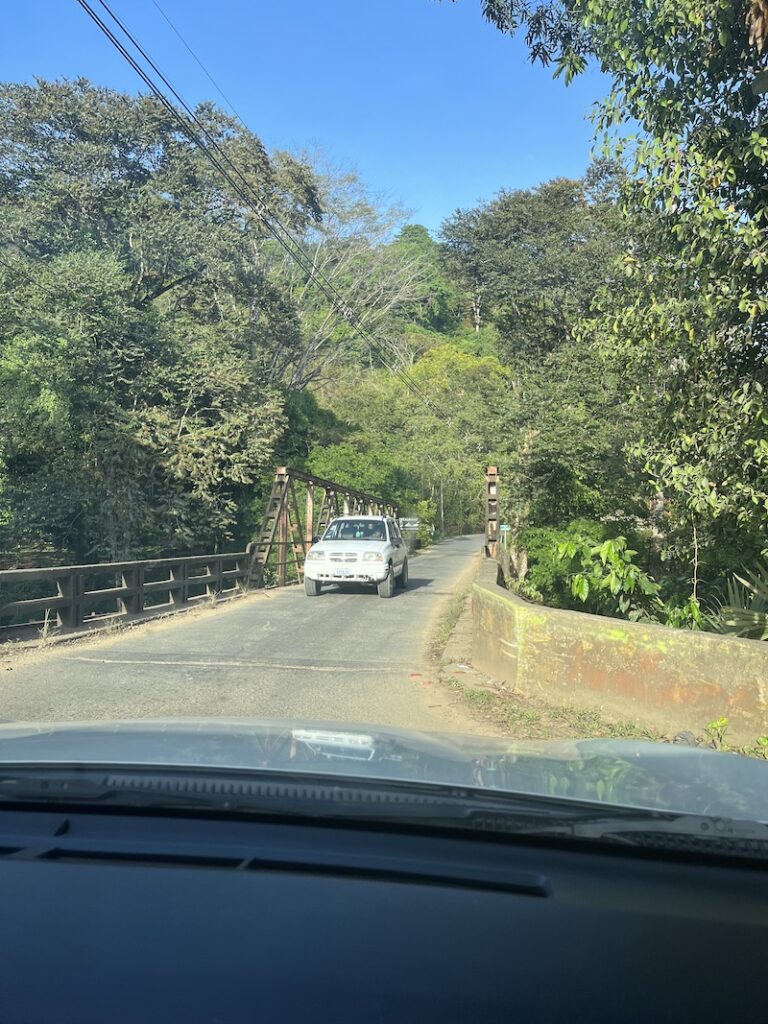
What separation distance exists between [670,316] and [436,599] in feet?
40.3

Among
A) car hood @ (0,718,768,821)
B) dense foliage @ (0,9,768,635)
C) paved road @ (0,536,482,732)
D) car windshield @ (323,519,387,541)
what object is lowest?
paved road @ (0,536,482,732)

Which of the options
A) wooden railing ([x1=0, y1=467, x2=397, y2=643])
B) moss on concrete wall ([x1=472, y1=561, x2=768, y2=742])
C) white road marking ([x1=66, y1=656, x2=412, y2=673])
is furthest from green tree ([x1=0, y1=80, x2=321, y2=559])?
moss on concrete wall ([x1=472, y1=561, x2=768, y2=742])

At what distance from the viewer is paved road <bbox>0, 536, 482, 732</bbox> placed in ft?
25.1

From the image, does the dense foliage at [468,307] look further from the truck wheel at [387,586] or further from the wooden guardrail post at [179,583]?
the wooden guardrail post at [179,583]

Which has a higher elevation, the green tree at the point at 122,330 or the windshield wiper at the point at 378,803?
the green tree at the point at 122,330

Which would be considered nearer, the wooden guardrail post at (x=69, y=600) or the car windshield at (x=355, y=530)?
the wooden guardrail post at (x=69, y=600)

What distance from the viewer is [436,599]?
18.8 m

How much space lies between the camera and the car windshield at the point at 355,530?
19.4 meters

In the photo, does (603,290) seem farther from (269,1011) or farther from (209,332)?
(209,332)

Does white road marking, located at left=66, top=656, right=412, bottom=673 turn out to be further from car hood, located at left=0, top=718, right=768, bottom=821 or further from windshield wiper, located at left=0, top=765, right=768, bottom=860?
windshield wiper, located at left=0, top=765, right=768, bottom=860

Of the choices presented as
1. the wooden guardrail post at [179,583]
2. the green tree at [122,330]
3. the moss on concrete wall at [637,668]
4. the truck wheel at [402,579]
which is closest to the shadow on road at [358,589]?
the truck wheel at [402,579]

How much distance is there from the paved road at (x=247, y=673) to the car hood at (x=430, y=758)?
381 centimetres

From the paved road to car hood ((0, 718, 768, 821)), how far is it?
3.81 metres

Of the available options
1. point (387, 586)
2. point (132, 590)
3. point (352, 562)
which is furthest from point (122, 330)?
point (132, 590)
